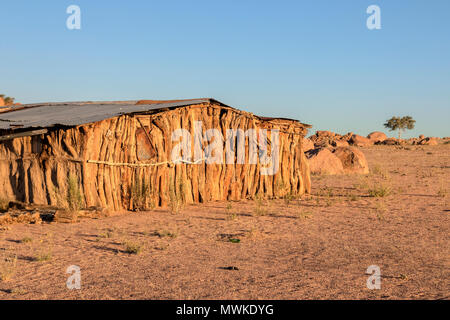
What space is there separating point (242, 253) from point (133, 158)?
14.0ft

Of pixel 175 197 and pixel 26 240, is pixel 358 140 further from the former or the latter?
pixel 26 240

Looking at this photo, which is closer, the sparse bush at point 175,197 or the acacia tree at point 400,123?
the sparse bush at point 175,197

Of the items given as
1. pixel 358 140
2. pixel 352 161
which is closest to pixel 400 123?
pixel 358 140

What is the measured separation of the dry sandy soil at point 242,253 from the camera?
4.90m

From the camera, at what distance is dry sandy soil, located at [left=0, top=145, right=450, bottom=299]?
4898mm

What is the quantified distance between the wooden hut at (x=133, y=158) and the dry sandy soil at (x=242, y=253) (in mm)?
648

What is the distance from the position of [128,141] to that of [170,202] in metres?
1.65

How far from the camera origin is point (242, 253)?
6.50 metres

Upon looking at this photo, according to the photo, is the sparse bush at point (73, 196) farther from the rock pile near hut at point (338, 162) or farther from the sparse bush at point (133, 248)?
the rock pile near hut at point (338, 162)

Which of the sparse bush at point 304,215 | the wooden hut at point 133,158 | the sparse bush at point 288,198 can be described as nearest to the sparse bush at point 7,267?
the wooden hut at point 133,158

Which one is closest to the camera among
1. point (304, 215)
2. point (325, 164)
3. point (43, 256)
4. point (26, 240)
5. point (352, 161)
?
point (43, 256)

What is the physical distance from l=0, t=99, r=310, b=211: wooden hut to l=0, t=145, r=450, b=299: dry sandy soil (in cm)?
65

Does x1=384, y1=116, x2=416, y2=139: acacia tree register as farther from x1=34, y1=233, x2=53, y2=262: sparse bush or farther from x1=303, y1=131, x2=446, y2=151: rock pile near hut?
x1=34, y1=233, x2=53, y2=262: sparse bush

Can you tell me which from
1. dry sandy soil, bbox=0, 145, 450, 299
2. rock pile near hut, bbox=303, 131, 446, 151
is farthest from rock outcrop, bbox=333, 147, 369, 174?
rock pile near hut, bbox=303, 131, 446, 151
